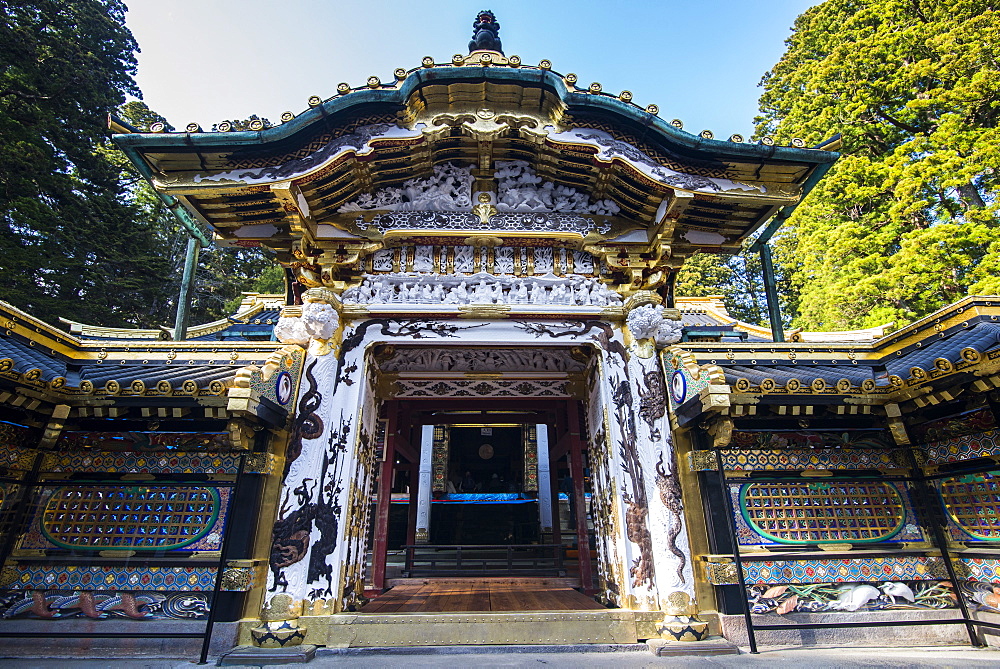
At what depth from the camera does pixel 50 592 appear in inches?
219

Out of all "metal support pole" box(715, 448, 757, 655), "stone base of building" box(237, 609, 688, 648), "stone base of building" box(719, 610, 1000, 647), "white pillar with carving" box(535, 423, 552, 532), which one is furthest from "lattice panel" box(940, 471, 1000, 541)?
"white pillar with carving" box(535, 423, 552, 532)

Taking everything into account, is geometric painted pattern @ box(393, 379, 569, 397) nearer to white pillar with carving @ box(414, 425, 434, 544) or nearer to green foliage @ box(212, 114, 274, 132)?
green foliage @ box(212, 114, 274, 132)

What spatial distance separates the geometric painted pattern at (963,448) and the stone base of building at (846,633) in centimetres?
171

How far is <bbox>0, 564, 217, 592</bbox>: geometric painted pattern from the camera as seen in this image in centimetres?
561

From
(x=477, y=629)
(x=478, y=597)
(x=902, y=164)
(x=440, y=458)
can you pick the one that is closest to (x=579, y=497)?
(x=478, y=597)

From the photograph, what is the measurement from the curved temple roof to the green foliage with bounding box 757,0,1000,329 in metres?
10.0

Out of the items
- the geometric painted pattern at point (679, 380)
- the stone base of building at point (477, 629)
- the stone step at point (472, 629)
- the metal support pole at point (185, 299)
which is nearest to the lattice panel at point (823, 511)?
the geometric painted pattern at point (679, 380)

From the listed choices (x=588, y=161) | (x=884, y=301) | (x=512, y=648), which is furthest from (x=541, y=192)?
(x=884, y=301)

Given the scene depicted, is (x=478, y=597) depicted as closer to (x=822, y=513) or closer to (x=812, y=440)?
(x=822, y=513)

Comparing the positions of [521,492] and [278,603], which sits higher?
[521,492]

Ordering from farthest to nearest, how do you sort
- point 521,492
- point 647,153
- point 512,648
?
point 521,492 < point 647,153 < point 512,648

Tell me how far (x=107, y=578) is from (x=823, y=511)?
27.8ft

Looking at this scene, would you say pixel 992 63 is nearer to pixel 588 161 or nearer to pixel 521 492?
pixel 588 161

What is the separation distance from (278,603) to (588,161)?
6918 mm
